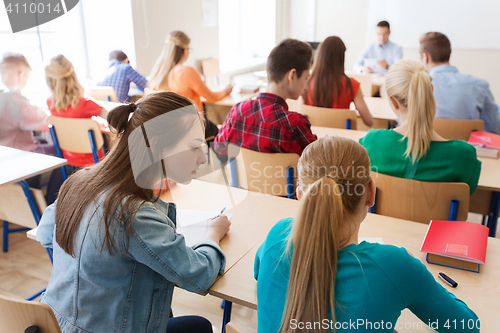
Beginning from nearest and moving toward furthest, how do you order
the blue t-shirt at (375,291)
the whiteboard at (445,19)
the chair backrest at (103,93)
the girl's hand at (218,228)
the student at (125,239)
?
the blue t-shirt at (375,291)
the student at (125,239)
the girl's hand at (218,228)
the chair backrest at (103,93)
the whiteboard at (445,19)

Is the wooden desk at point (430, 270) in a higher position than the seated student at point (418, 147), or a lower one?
lower

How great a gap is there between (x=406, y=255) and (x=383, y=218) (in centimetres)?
67

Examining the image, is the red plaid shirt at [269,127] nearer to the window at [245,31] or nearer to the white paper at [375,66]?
the white paper at [375,66]

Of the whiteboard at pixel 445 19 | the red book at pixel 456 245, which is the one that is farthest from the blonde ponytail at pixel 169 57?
the whiteboard at pixel 445 19

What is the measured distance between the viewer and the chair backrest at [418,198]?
1.46 meters

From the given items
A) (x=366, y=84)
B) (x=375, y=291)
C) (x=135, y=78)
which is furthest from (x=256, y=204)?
(x=366, y=84)

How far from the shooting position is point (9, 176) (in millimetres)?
1923

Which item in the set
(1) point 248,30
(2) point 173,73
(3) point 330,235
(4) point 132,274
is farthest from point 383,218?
(1) point 248,30

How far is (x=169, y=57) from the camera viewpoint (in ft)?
11.3

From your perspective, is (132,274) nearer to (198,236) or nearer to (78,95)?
(198,236)

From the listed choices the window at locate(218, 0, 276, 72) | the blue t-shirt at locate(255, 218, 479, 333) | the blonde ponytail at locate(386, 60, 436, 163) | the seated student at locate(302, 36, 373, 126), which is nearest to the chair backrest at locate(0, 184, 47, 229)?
the blue t-shirt at locate(255, 218, 479, 333)

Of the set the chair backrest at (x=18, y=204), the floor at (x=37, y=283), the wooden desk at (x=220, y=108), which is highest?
the wooden desk at (x=220, y=108)

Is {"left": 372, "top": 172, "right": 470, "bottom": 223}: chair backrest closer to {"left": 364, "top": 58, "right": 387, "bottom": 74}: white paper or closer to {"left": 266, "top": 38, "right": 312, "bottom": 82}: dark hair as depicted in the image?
{"left": 266, "top": 38, "right": 312, "bottom": 82}: dark hair

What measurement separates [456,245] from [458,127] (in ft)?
4.91
